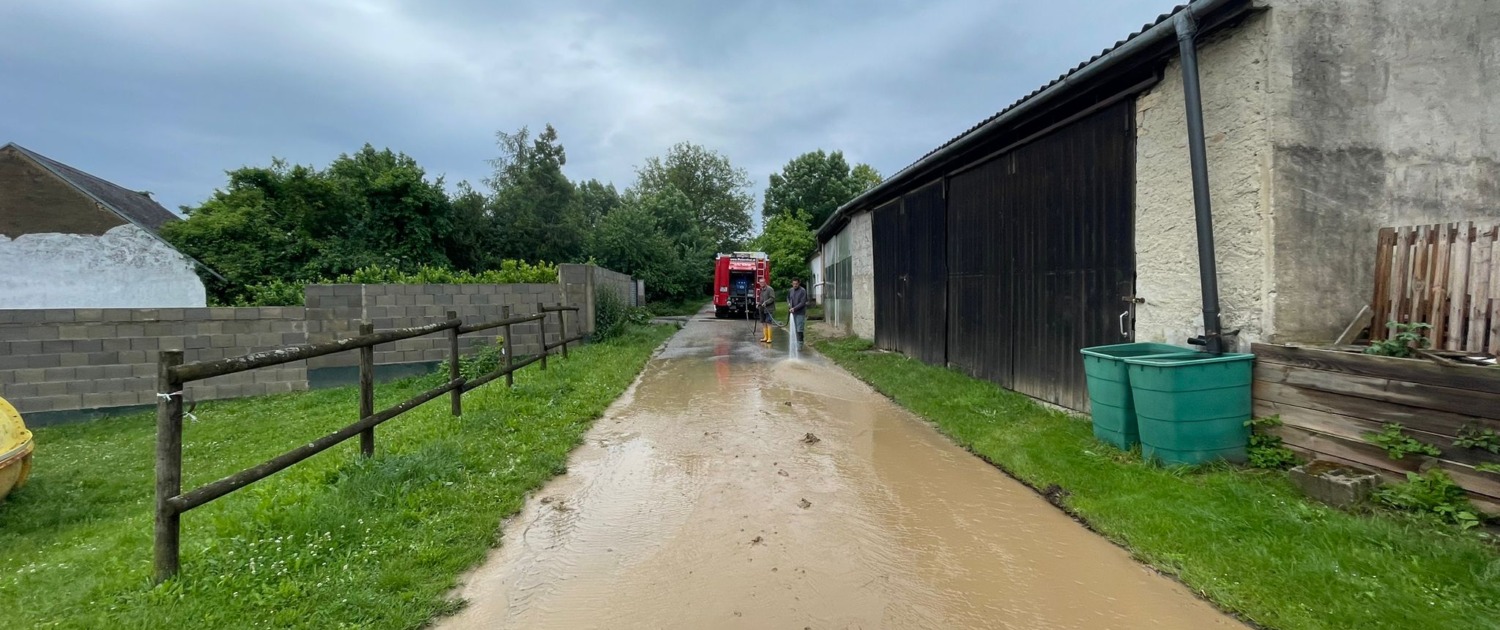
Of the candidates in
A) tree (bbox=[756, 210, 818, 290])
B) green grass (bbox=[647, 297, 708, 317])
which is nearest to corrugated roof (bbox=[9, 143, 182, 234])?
green grass (bbox=[647, 297, 708, 317])

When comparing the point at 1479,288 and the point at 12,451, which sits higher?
the point at 1479,288

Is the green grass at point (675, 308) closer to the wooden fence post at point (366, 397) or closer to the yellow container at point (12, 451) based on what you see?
the yellow container at point (12, 451)

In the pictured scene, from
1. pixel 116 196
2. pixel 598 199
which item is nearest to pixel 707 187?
pixel 598 199

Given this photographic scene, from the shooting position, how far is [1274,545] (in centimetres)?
308

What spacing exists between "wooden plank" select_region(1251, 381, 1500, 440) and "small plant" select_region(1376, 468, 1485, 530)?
25 centimetres

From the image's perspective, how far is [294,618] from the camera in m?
2.59

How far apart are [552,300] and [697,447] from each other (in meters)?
7.73

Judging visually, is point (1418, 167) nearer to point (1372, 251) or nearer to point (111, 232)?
point (1372, 251)

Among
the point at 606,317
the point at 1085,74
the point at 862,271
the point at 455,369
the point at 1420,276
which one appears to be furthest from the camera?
the point at 862,271

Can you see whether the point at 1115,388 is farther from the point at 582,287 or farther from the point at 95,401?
the point at 95,401

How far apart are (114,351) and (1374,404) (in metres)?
14.1

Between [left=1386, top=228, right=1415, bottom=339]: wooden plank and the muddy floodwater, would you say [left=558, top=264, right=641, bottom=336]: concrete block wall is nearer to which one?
the muddy floodwater

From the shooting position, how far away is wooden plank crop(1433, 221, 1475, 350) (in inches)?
153

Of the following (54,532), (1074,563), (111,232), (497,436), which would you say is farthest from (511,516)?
(111,232)
